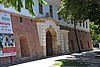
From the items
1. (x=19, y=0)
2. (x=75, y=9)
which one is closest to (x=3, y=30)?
(x=75, y=9)

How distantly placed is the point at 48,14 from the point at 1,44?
39.3 ft

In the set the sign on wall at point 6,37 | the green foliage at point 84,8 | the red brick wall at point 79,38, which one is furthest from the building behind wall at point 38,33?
the green foliage at point 84,8

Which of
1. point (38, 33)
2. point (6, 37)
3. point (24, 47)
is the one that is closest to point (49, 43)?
point (38, 33)

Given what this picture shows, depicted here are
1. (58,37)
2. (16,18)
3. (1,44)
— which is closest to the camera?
(1,44)

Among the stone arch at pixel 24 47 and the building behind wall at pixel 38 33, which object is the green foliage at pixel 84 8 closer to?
the building behind wall at pixel 38 33

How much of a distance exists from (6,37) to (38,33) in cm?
734

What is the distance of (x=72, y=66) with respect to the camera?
1652 cm

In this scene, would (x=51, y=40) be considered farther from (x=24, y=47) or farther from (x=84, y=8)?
(x=84, y=8)

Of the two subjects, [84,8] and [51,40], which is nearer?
[84,8]

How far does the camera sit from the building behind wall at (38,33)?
24094 millimetres

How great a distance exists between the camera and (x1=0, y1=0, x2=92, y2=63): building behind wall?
24.1 meters

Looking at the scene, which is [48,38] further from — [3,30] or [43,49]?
[3,30]

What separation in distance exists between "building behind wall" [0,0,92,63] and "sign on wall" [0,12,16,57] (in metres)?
0.46

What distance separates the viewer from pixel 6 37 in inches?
858
